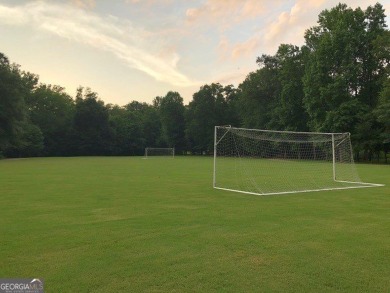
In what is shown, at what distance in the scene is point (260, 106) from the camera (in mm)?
57406

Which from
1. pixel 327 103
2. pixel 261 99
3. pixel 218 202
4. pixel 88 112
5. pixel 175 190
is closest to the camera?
pixel 218 202

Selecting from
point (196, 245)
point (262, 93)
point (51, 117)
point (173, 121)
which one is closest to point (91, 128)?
point (51, 117)

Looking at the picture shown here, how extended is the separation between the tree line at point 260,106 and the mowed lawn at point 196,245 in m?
29.8

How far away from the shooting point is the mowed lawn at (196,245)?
443cm

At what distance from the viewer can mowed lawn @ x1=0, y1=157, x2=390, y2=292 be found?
4426mm

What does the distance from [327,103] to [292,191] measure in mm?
29898

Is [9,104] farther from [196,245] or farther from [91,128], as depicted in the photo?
[196,245]

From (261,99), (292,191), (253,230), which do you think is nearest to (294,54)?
(261,99)

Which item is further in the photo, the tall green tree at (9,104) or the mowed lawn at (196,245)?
the tall green tree at (9,104)

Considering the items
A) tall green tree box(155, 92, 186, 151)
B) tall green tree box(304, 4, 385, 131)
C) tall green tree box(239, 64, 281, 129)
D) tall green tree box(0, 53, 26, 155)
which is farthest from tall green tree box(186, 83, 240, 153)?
tall green tree box(0, 53, 26, 155)

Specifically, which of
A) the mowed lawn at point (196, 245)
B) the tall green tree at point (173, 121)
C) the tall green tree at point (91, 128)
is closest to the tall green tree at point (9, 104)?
the tall green tree at point (91, 128)

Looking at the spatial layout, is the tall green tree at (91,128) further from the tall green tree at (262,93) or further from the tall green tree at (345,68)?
the tall green tree at (345,68)

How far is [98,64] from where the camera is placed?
1120 inches

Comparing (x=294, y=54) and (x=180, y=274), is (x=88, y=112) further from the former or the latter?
(x=180, y=274)
